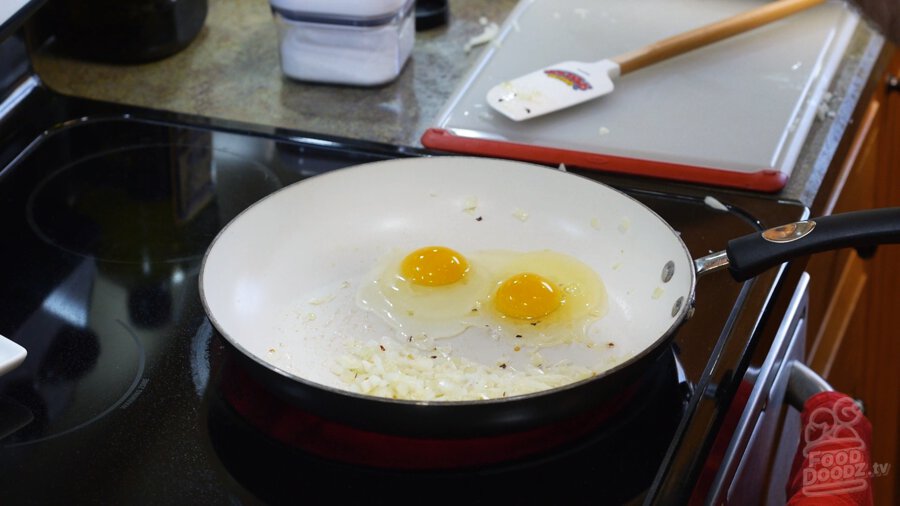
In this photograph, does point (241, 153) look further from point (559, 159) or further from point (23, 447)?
point (23, 447)

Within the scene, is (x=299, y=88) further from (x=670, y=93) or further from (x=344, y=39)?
(x=670, y=93)

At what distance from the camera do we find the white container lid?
133 centimetres

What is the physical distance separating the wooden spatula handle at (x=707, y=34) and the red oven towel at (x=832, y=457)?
641mm

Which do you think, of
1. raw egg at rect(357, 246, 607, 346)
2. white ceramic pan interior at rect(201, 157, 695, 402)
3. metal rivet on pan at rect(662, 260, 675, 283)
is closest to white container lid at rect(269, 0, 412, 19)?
white ceramic pan interior at rect(201, 157, 695, 402)

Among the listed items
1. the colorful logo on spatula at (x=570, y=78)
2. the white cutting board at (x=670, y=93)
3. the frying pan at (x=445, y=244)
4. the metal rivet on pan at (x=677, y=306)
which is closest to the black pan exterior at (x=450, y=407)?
the frying pan at (x=445, y=244)

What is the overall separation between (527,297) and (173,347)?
13.3 inches

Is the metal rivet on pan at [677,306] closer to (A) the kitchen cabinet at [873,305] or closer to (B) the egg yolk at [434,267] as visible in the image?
(B) the egg yolk at [434,267]

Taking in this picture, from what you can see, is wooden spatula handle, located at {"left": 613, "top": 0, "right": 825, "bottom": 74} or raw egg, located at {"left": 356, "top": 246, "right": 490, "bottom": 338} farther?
wooden spatula handle, located at {"left": 613, "top": 0, "right": 825, "bottom": 74}

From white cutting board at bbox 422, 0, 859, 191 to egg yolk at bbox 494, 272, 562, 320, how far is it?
298 millimetres

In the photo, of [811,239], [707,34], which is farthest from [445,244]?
[707,34]

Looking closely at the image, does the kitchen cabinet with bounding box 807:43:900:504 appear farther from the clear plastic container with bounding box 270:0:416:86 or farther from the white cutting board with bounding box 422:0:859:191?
the clear plastic container with bounding box 270:0:416:86

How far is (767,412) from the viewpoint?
99cm

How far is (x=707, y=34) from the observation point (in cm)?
150

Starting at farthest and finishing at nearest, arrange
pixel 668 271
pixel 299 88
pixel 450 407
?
pixel 299 88 → pixel 668 271 → pixel 450 407
